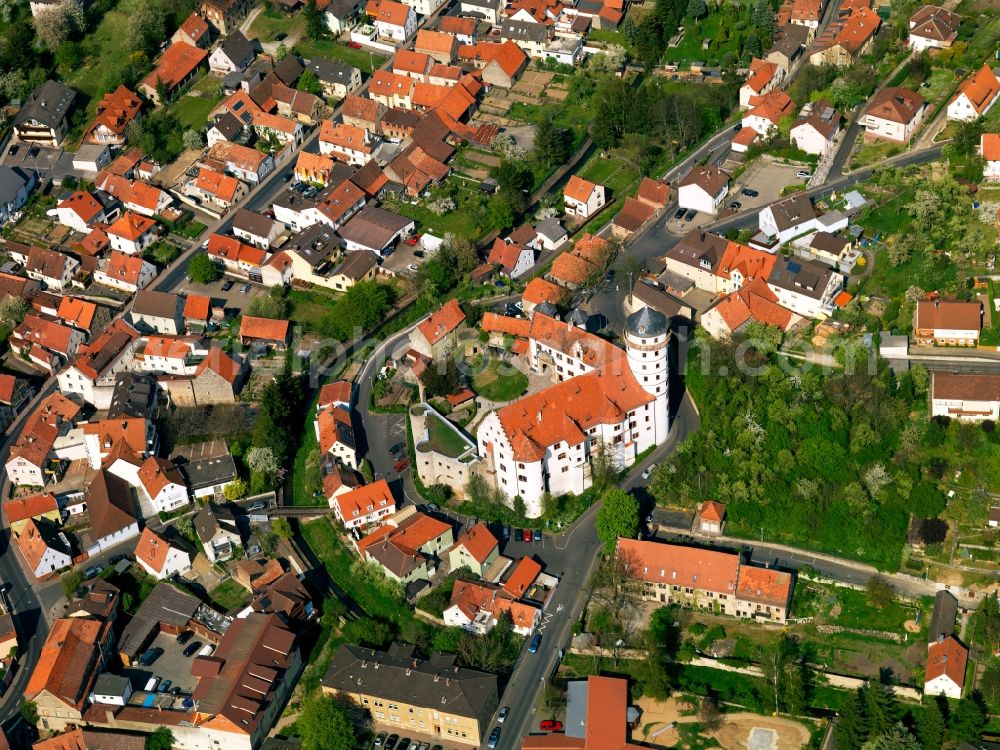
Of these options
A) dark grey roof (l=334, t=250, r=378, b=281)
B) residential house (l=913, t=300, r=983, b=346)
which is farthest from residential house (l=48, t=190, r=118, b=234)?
residential house (l=913, t=300, r=983, b=346)

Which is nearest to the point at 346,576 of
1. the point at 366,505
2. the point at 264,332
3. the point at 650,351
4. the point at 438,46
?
the point at 366,505

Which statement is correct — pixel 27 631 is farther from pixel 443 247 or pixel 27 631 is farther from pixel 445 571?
pixel 443 247

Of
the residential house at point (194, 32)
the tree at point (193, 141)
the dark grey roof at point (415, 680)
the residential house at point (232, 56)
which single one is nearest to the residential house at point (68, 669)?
the dark grey roof at point (415, 680)

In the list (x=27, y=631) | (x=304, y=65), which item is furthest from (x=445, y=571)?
(x=304, y=65)

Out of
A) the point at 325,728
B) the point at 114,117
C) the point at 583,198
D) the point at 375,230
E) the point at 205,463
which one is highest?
the point at 583,198

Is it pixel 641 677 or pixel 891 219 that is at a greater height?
pixel 891 219

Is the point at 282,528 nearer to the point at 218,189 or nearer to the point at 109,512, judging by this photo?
the point at 109,512
